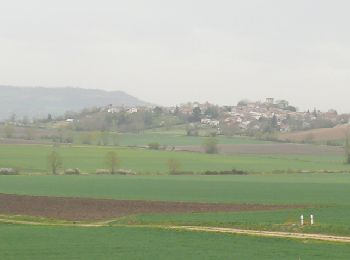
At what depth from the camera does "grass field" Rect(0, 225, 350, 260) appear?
28844mm

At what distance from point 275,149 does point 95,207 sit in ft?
290

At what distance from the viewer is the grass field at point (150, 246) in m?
28.8

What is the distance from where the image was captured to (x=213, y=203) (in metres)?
60.4

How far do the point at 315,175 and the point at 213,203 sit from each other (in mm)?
40684

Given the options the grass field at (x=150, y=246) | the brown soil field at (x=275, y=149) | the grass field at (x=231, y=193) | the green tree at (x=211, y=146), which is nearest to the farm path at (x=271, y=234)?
the grass field at (x=231, y=193)

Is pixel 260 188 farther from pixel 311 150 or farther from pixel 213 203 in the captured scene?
pixel 311 150

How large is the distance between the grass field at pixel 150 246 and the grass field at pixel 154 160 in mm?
68893

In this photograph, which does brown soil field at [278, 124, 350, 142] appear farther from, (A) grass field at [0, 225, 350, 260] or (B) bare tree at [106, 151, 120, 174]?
(A) grass field at [0, 225, 350, 260]

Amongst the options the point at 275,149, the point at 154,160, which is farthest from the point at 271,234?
the point at 275,149

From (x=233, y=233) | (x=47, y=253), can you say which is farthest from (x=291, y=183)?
(x=47, y=253)

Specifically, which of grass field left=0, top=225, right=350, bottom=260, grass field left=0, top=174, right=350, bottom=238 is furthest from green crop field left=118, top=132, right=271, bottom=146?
grass field left=0, top=225, right=350, bottom=260

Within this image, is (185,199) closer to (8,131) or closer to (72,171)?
(72,171)

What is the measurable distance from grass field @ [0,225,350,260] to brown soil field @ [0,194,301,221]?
540 inches

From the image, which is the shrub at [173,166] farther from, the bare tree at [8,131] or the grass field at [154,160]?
the bare tree at [8,131]
